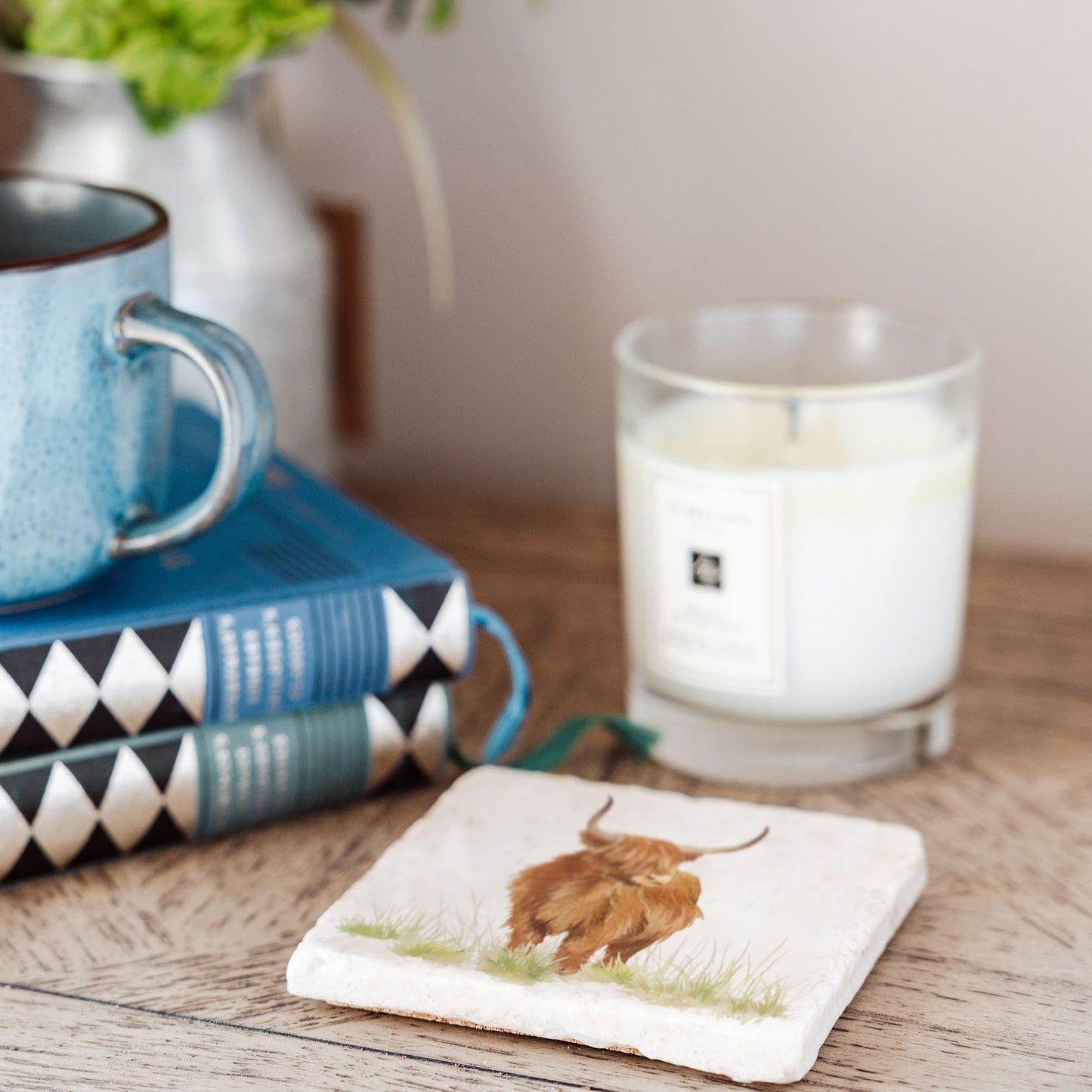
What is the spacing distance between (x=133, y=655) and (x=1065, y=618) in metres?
0.44

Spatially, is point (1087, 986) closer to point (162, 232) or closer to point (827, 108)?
point (162, 232)

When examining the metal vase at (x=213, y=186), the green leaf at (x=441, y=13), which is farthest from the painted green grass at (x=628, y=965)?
the green leaf at (x=441, y=13)

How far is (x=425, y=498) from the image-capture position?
0.87 metres

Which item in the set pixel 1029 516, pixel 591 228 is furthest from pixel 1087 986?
pixel 591 228

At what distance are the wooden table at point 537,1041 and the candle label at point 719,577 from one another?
5 centimetres

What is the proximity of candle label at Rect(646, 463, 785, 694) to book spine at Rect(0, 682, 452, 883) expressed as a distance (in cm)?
9

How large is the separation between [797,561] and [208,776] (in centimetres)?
21

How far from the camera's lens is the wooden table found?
40cm

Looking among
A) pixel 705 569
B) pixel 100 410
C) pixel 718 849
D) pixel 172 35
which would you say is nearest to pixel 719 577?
pixel 705 569

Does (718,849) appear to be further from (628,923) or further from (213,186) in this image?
(213,186)

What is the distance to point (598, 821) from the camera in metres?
0.49

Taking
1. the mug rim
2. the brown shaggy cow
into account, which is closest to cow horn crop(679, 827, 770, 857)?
the brown shaggy cow

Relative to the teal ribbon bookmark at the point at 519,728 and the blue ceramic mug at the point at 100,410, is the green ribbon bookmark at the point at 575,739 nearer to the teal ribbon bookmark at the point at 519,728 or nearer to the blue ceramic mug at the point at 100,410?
the teal ribbon bookmark at the point at 519,728

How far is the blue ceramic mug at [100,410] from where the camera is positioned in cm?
46
